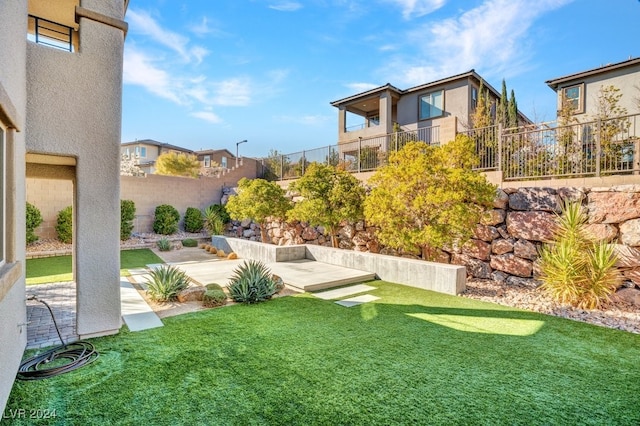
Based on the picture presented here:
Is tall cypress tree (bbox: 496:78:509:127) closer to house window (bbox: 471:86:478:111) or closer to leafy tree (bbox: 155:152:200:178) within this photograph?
house window (bbox: 471:86:478:111)

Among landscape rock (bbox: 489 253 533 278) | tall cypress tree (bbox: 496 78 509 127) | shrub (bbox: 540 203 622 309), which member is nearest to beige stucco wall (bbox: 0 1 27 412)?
shrub (bbox: 540 203 622 309)

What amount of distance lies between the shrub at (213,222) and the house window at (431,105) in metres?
14.9

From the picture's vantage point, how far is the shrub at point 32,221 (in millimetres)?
11484

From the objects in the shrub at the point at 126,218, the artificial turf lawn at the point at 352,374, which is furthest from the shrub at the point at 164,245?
the artificial turf lawn at the point at 352,374

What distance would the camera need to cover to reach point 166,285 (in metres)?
6.35

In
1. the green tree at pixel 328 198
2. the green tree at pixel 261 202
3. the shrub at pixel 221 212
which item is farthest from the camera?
the shrub at pixel 221 212

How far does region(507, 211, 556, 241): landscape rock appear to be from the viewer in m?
7.72

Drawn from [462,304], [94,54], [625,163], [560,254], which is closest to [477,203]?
[560,254]

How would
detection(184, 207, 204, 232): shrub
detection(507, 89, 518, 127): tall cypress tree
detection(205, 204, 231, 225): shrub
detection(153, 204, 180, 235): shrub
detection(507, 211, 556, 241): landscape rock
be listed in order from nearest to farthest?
detection(507, 211, 556, 241): landscape rock
detection(153, 204, 180, 235): shrub
detection(184, 207, 204, 232): shrub
detection(205, 204, 231, 225): shrub
detection(507, 89, 518, 127): tall cypress tree

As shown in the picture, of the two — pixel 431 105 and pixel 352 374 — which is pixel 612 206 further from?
pixel 431 105

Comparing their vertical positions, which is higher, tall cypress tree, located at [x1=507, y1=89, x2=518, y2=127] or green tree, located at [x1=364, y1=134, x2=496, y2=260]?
tall cypress tree, located at [x1=507, y1=89, x2=518, y2=127]

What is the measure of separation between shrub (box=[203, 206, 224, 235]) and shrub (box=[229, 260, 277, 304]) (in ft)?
33.2

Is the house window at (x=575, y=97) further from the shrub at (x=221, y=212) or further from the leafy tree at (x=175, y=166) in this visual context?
the leafy tree at (x=175, y=166)

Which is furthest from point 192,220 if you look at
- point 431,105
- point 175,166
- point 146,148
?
point 146,148
